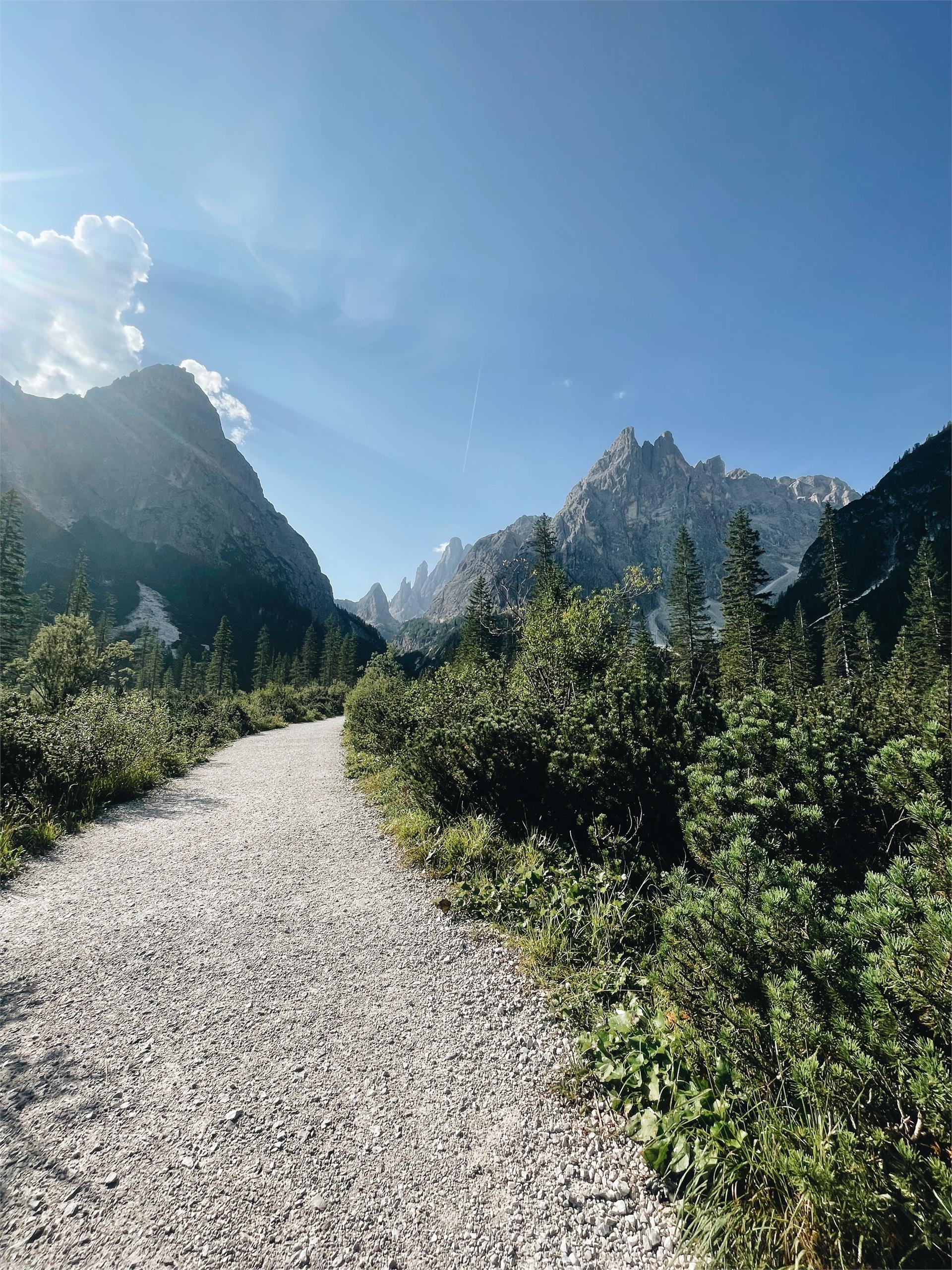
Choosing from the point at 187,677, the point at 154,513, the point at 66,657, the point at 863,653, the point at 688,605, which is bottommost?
the point at 187,677

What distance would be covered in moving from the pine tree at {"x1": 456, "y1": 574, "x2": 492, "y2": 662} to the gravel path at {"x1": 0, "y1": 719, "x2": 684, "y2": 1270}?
1492 inches

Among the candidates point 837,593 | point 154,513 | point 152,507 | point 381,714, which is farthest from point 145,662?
point 152,507

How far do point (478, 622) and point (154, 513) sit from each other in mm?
149248

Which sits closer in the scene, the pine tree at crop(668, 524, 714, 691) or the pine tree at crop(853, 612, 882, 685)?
the pine tree at crop(853, 612, 882, 685)

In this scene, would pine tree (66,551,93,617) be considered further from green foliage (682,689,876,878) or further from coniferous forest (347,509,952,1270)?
green foliage (682,689,876,878)

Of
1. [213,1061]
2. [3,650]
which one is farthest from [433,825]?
[3,650]

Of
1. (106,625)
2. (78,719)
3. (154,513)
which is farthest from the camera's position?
(154,513)

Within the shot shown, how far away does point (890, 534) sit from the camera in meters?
111

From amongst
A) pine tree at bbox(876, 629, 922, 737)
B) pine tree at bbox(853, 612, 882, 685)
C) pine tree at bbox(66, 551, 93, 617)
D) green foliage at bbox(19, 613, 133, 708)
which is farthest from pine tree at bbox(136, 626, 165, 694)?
pine tree at bbox(853, 612, 882, 685)

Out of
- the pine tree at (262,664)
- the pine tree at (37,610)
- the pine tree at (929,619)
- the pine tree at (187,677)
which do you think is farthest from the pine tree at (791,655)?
the pine tree at (262,664)

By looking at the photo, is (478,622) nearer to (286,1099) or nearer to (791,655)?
(791,655)

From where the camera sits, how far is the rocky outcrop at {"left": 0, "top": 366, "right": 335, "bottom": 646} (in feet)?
429

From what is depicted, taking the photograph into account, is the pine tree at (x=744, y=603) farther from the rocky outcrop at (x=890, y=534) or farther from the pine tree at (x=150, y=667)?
the pine tree at (x=150, y=667)

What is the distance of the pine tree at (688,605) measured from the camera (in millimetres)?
47906
